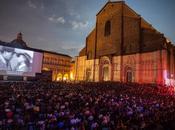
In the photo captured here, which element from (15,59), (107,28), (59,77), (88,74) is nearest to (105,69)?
(88,74)

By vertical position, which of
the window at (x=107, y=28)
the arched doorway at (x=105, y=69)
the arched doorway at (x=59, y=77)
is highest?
the window at (x=107, y=28)

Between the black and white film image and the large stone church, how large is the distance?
15402mm

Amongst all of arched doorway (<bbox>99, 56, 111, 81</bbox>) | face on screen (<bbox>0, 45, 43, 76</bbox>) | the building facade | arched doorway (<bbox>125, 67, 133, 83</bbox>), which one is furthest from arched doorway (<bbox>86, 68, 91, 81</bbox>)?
face on screen (<bbox>0, 45, 43, 76</bbox>)

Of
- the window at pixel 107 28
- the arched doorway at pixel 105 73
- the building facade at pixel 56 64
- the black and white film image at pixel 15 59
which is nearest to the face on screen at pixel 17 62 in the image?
the black and white film image at pixel 15 59

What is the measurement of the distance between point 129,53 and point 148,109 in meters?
23.6

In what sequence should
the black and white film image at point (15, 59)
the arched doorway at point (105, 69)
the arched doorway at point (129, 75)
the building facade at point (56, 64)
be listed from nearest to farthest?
1. the black and white film image at point (15, 59)
2. the arched doorway at point (129, 75)
3. the arched doorway at point (105, 69)
4. the building facade at point (56, 64)

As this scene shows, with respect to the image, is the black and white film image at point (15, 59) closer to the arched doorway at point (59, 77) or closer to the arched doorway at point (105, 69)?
the arched doorway at point (105, 69)

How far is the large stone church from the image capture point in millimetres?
27814

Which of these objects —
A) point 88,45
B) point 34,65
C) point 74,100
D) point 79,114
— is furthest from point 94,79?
point 79,114

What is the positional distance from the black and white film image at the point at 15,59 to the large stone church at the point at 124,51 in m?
15.4

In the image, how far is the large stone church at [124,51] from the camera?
27.8 meters

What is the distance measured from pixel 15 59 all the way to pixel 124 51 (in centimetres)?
2000

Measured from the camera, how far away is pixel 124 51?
111 feet

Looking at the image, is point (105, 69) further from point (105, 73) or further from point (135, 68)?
point (135, 68)
